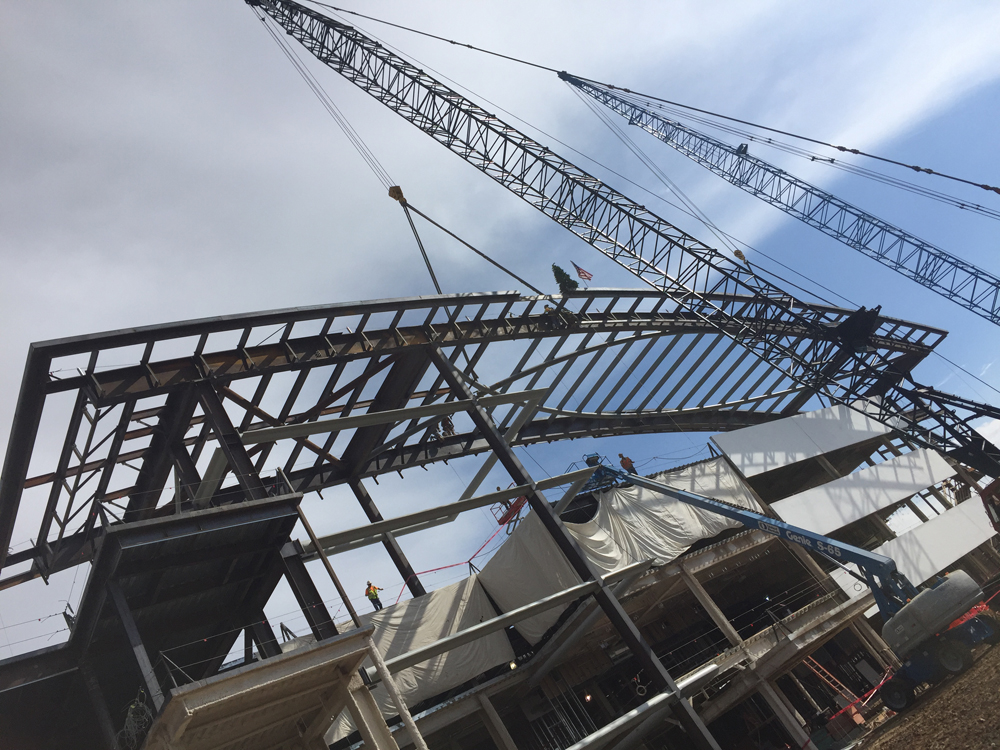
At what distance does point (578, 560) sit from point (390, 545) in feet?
26.3

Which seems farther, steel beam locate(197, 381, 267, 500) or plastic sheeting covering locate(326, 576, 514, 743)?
plastic sheeting covering locate(326, 576, 514, 743)

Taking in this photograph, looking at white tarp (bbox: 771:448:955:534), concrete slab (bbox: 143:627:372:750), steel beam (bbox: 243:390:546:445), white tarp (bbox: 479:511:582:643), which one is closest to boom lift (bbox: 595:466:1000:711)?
white tarp (bbox: 771:448:955:534)

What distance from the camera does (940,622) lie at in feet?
53.6

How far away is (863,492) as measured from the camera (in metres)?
30.7

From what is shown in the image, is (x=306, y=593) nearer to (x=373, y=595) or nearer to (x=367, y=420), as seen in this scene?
(x=367, y=420)

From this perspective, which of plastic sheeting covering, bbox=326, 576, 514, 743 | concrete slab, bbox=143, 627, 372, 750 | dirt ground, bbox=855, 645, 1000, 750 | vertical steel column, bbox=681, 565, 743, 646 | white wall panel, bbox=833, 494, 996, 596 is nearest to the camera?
concrete slab, bbox=143, 627, 372, 750

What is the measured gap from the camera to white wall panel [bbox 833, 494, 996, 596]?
2827 centimetres

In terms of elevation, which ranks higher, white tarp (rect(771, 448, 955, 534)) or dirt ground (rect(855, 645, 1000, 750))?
white tarp (rect(771, 448, 955, 534))

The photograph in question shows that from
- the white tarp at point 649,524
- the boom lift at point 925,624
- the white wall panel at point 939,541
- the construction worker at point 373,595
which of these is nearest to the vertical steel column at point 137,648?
the construction worker at point 373,595

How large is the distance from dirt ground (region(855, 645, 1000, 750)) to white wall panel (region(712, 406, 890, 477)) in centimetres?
1347

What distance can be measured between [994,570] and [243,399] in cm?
3678

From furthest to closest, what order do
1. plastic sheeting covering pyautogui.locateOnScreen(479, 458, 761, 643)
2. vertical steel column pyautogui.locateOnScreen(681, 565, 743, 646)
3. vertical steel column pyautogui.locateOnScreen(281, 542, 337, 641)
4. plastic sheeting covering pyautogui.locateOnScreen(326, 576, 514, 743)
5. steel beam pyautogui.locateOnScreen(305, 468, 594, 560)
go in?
plastic sheeting covering pyautogui.locateOnScreen(479, 458, 761, 643) < vertical steel column pyautogui.locateOnScreen(681, 565, 743, 646) < plastic sheeting covering pyautogui.locateOnScreen(326, 576, 514, 743) < steel beam pyautogui.locateOnScreen(305, 468, 594, 560) < vertical steel column pyautogui.locateOnScreen(281, 542, 337, 641)

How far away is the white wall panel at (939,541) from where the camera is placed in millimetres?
28266

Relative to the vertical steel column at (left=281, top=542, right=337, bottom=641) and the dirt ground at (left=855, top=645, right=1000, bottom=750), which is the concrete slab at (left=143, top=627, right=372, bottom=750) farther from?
the dirt ground at (left=855, top=645, right=1000, bottom=750)
